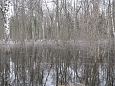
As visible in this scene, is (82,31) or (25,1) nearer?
(25,1)

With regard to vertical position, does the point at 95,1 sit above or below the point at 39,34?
above

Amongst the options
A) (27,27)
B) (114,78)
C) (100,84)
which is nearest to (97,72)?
(114,78)

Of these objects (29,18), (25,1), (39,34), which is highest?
(25,1)

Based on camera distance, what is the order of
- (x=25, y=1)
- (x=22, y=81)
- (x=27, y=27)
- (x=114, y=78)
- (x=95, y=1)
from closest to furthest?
(x=22, y=81), (x=114, y=78), (x=95, y=1), (x=25, y=1), (x=27, y=27)

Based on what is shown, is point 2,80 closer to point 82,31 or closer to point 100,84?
point 100,84

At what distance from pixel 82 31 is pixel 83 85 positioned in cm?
3569

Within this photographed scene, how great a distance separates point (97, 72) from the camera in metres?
9.14

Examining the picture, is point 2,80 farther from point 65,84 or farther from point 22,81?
point 65,84

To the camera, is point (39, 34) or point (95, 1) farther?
point (39, 34)

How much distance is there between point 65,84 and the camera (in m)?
7.14

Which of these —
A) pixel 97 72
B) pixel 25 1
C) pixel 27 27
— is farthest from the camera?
pixel 27 27

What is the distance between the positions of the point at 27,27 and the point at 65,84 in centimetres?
3550

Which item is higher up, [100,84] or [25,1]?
[25,1]

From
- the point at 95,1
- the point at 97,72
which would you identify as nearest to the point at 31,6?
the point at 95,1
